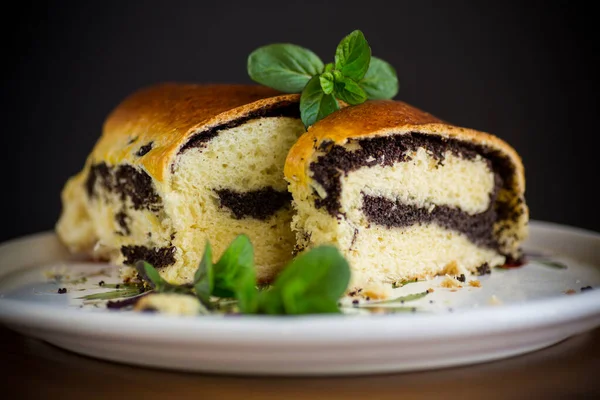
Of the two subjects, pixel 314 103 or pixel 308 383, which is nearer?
pixel 308 383

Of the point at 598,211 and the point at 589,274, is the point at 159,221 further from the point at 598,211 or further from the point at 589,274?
the point at 598,211

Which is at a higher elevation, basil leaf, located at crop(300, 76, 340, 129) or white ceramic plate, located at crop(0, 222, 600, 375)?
basil leaf, located at crop(300, 76, 340, 129)

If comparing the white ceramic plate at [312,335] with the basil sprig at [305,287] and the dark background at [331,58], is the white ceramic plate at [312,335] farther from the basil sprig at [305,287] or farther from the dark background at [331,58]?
the dark background at [331,58]

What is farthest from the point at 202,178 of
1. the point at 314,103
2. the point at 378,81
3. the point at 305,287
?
the point at 305,287

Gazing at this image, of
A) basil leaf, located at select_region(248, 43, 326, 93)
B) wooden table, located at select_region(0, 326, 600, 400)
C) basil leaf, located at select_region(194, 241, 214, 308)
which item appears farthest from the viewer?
basil leaf, located at select_region(248, 43, 326, 93)

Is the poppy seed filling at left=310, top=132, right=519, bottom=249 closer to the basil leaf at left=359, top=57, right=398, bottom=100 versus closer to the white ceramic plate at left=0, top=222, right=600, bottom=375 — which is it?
the basil leaf at left=359, top=57, right=398, bottom=100

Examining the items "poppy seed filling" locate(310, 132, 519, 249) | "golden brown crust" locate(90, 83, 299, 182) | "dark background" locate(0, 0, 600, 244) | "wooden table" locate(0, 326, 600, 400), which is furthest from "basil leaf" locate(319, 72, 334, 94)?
"dark background" locate(0, 0, 600, 244)

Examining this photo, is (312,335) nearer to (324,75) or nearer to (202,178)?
(202,178)
